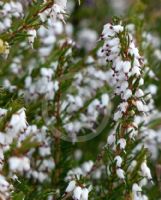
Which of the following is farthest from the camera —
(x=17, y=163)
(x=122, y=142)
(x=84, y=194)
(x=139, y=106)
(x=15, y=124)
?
(x=122, y=142)

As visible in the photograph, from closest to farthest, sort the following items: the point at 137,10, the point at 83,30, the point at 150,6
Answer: the point at 137,10 < the point at 83,30 < the point at 150,6

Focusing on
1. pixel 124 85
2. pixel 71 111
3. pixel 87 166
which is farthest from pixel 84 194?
pixel 71 111

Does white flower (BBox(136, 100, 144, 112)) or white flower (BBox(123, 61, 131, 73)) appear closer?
white flower (BBox(123, 61, 131, 73))

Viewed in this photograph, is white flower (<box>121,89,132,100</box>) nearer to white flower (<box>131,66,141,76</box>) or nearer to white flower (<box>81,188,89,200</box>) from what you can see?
white flower (<box>131,66,141,76</box>)

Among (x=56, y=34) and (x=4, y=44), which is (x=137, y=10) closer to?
(x=56, y=34)

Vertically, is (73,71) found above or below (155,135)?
above

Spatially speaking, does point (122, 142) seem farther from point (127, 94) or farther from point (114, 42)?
point (114, 42)

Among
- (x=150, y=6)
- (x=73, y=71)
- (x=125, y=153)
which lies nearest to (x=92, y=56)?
(x=73, y=71)

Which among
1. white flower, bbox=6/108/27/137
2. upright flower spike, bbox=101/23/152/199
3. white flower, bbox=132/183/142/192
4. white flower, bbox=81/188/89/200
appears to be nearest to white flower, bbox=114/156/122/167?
upright flower spike, bbox=101/23/152/199
